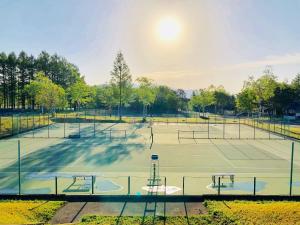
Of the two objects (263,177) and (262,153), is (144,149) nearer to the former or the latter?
(262,153)

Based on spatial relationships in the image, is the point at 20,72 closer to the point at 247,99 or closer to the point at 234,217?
the point at 247,99

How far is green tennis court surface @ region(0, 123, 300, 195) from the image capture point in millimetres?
17938

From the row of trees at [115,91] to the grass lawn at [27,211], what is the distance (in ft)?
168

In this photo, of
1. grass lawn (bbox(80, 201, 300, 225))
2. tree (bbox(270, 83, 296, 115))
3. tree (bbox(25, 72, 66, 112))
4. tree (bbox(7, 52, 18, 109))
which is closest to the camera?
grass lawn (bbox(80, 201, 300, 225))

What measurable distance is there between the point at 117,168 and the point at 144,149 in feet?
26.4

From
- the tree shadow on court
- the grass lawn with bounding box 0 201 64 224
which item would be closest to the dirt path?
the grass lawn with bounding box 0 201 64 224

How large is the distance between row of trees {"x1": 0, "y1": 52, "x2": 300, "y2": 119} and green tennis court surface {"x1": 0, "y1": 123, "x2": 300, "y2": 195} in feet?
97.6

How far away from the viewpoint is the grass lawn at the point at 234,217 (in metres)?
11.8

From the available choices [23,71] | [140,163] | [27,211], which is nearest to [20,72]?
[23,71]

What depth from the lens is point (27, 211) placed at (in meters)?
12.8

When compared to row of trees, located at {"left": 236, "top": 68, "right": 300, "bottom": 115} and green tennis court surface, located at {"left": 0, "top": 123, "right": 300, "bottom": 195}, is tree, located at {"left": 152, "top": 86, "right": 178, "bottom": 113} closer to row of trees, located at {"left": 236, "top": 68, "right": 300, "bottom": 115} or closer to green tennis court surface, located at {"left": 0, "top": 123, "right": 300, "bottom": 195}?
row of trees, located at {"left": 236, "top": 68, "right": 300, "bottom": 115}

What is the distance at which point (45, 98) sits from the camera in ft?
205

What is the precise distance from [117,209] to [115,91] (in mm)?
61341

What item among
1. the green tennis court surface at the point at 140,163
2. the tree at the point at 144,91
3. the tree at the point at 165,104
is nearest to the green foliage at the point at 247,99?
the tree at the point at 144,91
